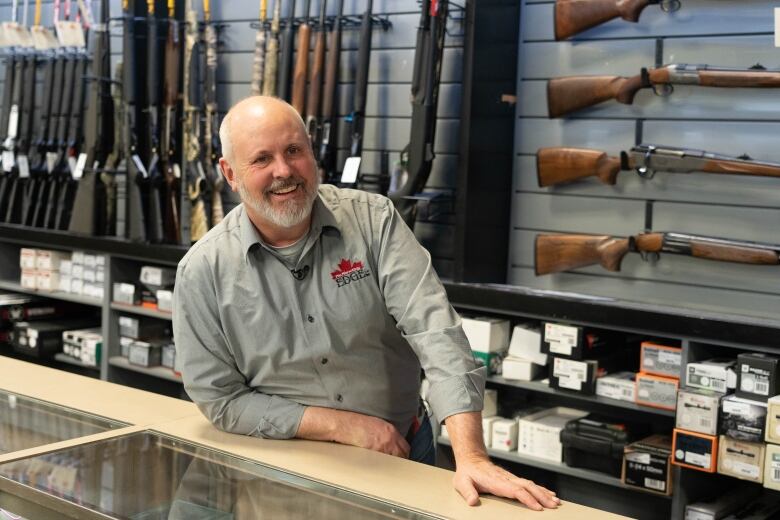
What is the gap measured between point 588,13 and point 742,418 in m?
1.53

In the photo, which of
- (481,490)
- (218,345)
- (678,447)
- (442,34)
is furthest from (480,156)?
(481,490)

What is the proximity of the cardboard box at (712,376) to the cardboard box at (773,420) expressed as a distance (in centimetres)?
14

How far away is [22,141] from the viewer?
509 centimetres

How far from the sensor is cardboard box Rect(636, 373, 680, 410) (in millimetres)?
2799

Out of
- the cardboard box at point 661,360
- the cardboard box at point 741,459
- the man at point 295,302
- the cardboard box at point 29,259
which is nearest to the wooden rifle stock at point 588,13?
the cardboard box at point 661,360

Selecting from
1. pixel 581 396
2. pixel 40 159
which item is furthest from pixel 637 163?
pixel 40 159

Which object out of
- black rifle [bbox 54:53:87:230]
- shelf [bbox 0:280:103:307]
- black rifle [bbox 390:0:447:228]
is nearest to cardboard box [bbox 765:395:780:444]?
black rifle [bbox 390:0:447:228]

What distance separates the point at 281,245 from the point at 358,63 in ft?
6.72

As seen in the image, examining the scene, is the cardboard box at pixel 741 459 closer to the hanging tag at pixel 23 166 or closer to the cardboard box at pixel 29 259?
the cardboard box at pixel 29 259

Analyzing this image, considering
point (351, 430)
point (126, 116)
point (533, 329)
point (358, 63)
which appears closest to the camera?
point (351, 430)

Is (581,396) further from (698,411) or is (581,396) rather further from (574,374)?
(698,411)

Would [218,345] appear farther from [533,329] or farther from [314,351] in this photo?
[533,329]

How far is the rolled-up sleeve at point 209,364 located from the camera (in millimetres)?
1839

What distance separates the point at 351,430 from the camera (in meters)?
1.84
